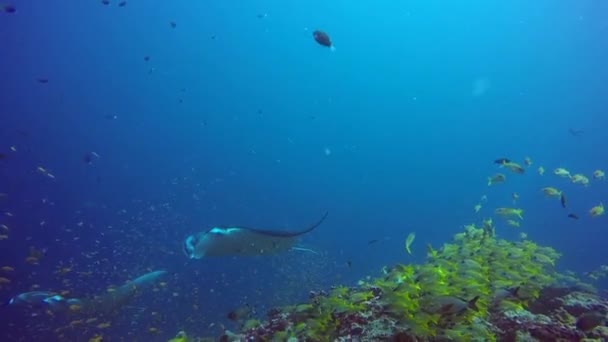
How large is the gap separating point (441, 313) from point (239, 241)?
610 cm

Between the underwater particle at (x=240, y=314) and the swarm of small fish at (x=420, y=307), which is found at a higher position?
the swarm of small fish at (x=420, y=307)

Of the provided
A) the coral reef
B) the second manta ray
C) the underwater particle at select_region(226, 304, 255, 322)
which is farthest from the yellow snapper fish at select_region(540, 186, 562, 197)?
the underwater particle at select_region(226, 304, 255, 322)

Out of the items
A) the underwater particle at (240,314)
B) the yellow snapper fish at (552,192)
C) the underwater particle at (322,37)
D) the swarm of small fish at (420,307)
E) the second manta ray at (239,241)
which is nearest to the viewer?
the swarm of small fish at (420,307)

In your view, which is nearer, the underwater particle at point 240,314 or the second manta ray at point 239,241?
the underwater particle at point 240,314

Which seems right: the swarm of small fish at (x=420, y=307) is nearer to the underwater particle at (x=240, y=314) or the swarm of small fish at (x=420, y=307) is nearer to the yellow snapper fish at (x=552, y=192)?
the underwater particle at (x=240, y=314)

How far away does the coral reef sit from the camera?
5.13 m

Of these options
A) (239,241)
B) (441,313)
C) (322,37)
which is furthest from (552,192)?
(441,313)

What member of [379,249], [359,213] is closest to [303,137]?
[359,213]

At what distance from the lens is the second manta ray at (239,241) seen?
9945mm

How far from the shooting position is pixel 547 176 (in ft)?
243

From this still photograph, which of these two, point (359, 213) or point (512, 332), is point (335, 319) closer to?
point (512, 332)

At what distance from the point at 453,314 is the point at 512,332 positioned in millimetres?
1207

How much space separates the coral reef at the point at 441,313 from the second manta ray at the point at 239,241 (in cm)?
312

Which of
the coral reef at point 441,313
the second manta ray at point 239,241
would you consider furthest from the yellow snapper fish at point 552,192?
the second manta ray at point 239,241
